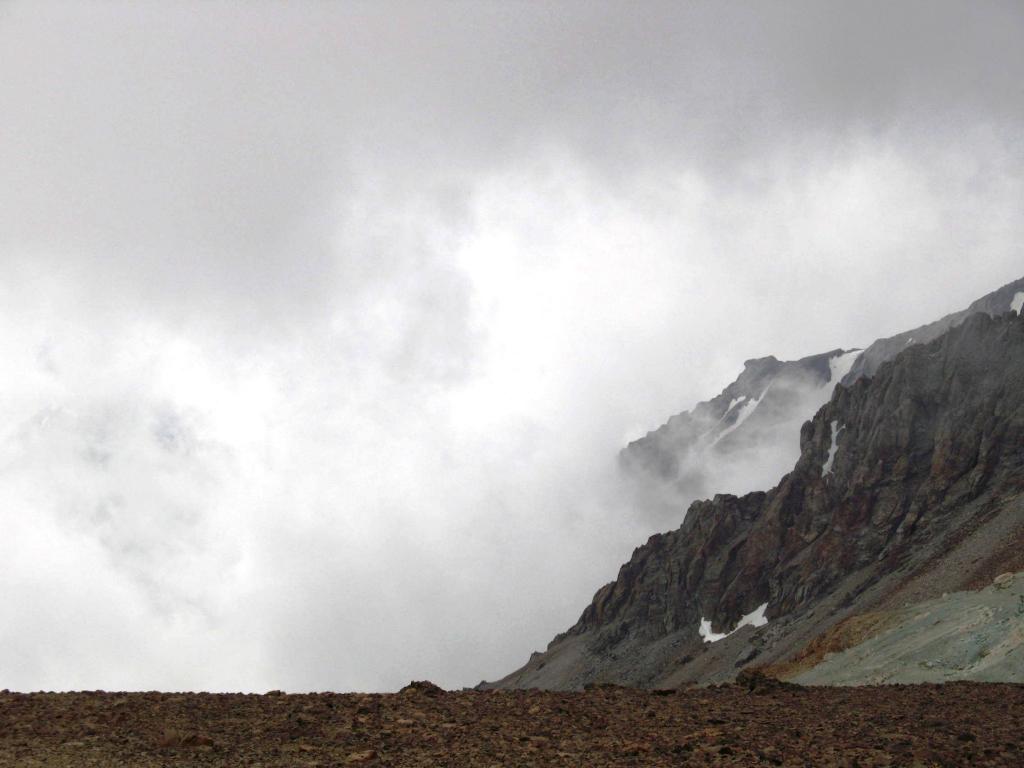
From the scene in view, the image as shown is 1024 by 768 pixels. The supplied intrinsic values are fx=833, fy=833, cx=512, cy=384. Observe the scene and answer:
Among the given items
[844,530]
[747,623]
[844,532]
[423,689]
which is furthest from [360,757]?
[747,623]

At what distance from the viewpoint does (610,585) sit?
16688 centimetres

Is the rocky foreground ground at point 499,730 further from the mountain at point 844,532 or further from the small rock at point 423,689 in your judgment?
the mountain at point 844,532

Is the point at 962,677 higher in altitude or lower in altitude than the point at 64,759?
lower

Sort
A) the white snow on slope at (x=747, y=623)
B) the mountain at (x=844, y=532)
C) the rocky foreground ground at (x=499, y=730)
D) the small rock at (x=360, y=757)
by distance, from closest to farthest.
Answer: the small rock at (x=360, y=757), the rocky foreground ground at (x=499, y=730), the mountain at (x=844, y=532), the white snow on slope at (x=747, y=623)

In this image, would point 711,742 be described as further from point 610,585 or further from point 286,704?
point 610,585

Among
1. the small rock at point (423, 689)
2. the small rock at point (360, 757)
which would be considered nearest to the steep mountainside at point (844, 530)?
the small rock at point (423, 689)

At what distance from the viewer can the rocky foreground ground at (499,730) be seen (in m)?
13.6

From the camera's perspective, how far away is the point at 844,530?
123812 mm

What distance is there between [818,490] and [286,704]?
132 m

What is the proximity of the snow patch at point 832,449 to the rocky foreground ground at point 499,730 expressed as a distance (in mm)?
125347

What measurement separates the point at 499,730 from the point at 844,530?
120 metres

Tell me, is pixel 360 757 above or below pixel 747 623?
below

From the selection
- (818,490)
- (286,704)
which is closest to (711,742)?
(286,704)

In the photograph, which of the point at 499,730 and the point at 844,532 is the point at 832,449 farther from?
the point at 499,730
